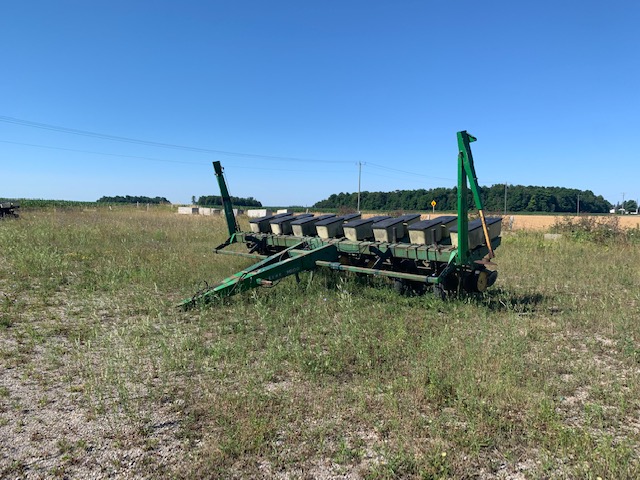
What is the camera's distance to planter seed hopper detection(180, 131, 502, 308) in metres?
5.59

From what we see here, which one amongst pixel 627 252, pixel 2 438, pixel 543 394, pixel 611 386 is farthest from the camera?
pixel 627 252

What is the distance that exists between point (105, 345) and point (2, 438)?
1748 mm

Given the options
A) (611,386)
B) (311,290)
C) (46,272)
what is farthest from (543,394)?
(46,272)

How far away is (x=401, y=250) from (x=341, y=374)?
281cm

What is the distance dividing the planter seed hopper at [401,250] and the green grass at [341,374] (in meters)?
0.37

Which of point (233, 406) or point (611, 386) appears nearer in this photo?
point (233, 406)

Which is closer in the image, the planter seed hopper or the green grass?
the green grass

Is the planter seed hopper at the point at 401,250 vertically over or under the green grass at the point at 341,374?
over

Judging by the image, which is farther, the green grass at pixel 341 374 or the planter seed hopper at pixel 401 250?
the planter seed hopper at pixel 401 250

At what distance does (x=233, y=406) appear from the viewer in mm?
3145

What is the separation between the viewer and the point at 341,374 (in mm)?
3832

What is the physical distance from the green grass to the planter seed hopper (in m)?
0.37

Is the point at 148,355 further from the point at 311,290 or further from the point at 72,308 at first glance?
the point at 311,290

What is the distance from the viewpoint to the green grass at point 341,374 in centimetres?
261
